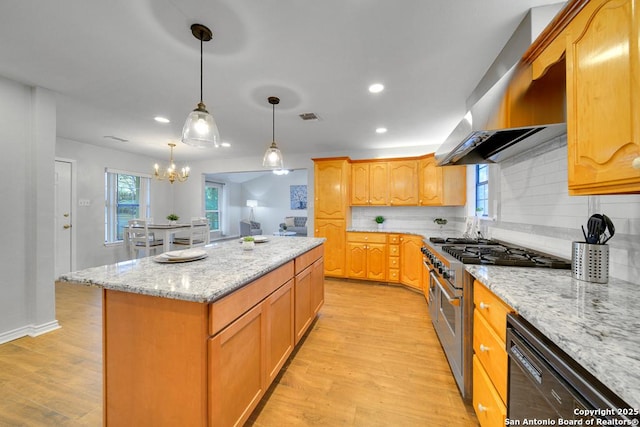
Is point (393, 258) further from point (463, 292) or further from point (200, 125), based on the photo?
point (200, 125)

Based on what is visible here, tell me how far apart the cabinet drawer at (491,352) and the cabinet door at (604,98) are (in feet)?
2.47

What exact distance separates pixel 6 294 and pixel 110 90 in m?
2.17

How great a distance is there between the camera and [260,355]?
1470mm

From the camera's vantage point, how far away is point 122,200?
16.7 feet

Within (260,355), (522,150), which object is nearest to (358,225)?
(522,150)

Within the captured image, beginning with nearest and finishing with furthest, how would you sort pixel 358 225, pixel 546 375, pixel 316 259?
pixel 546 375
pixel 316 259
pixel 358 225

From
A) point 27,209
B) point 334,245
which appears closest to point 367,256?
point 334,245

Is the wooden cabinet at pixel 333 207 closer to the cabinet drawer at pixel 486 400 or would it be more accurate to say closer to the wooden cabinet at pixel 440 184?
the wooden cabinet at pixel 440 184

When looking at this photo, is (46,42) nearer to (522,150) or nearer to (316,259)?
(316,259)

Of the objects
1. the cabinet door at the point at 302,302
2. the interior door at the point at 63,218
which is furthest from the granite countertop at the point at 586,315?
the interior door at the point at 63,218

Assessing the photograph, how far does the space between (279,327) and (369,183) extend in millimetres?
3204

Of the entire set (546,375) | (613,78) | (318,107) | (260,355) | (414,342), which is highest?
(318,107)

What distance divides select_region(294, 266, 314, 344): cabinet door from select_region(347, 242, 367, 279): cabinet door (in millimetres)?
1876

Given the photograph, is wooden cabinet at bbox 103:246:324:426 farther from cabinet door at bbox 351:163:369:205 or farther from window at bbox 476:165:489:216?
cabinet door at bbox 351:163:369:205
